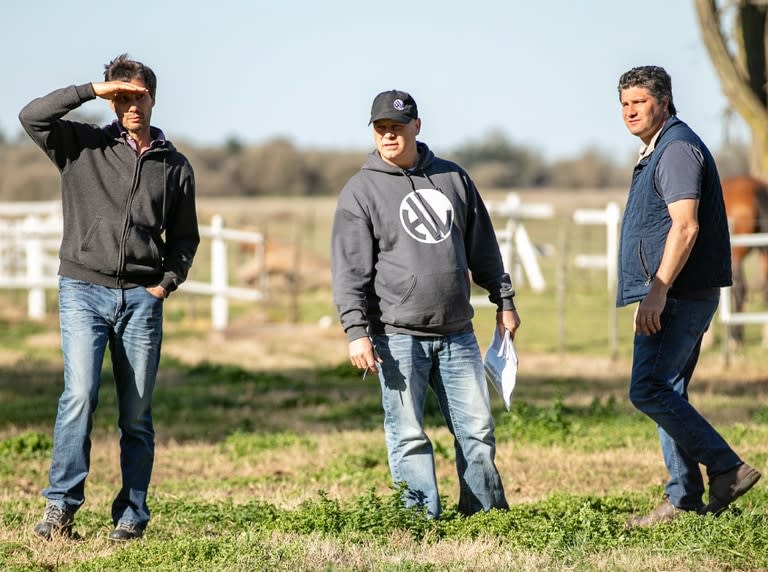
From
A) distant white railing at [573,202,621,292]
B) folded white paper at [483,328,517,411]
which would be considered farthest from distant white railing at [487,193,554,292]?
folded white paper at [483,328,517,411]

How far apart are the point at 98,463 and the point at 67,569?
3.56m

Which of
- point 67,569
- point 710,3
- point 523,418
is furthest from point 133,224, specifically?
point 710,3

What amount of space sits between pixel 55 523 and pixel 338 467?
9.20ft

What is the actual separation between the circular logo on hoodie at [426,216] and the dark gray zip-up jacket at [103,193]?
1.15 m

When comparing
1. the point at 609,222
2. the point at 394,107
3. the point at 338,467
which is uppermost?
the point at 394,107

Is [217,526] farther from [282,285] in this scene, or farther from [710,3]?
[282,285]

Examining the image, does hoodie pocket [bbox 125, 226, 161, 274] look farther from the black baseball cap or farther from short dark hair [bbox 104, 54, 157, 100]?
the black baseball cap

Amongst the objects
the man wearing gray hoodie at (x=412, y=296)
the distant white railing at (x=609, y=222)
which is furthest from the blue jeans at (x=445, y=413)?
the distant white railing at (x=609, y=222)

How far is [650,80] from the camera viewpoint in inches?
238

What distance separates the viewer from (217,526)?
6.22m

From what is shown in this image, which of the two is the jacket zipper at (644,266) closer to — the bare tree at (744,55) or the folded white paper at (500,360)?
the folded white paper at (500,360)

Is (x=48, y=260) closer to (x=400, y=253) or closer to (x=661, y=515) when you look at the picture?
(x=400, y=253)

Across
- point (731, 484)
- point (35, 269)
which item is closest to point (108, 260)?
point (731, 484)

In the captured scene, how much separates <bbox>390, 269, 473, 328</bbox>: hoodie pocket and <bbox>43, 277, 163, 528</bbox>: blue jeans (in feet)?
3.84
